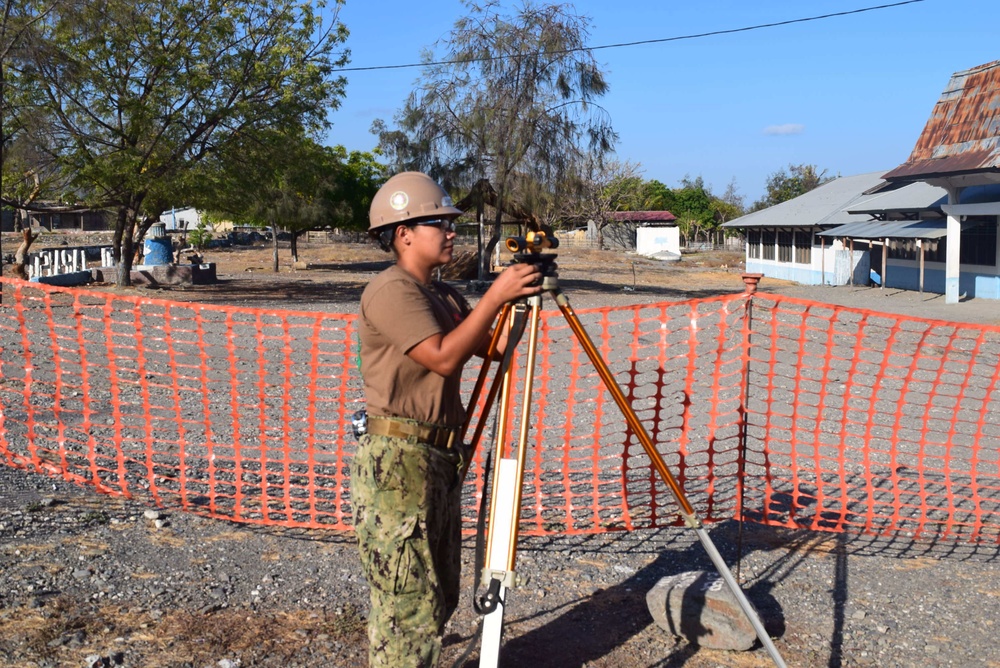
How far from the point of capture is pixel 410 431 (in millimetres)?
2641

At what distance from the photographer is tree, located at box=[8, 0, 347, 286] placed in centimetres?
1986

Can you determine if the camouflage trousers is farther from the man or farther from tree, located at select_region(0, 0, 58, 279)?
tree, located at select_region(0, 0, 58, 279)

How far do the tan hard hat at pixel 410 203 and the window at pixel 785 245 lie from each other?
37919 mm

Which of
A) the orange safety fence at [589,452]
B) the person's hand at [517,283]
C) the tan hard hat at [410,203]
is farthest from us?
the orange safety fence at [589,452]

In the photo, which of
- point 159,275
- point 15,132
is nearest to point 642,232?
point 159,275

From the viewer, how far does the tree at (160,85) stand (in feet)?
65.2

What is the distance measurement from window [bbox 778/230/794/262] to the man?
37.9 m

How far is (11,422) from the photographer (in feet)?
23.8

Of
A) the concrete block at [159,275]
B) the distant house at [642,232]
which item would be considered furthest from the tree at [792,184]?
the concrete block at [159,275]

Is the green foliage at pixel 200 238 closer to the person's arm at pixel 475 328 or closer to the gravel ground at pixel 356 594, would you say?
the gravel ground at pixel 356 594

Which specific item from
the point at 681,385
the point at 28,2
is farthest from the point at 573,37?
the point at 681,385

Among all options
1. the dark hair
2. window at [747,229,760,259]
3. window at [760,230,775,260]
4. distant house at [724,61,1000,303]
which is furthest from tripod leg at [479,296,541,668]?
window at [747,229,760,259]

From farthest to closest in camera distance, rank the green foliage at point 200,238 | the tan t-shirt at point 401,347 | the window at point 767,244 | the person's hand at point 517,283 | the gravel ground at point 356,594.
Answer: the green foliage at point 200,238 < the window at point 767,244 < the gravel ground at point 356,594 < the tan t-shirt at point 401,347 < the person's hand at point 517,283

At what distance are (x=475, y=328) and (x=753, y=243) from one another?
143ft
